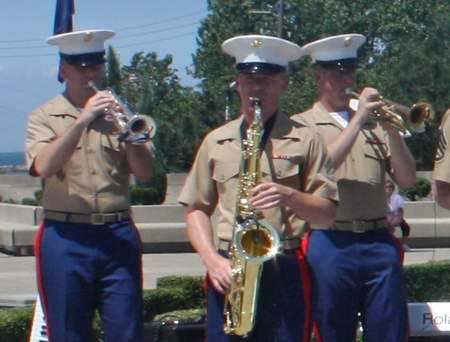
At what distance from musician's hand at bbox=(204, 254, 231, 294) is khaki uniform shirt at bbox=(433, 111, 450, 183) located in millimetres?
Answer: 1005

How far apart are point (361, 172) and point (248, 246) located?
106cm

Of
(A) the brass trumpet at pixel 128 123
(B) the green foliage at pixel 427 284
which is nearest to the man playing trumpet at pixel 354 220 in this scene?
(A) the brass trumpet at pixel 128 123

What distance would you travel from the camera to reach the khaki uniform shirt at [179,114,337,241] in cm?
387

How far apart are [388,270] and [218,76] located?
42.9 metres

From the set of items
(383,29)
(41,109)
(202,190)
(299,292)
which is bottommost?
(299,292)

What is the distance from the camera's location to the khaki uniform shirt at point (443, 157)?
12.8 ft

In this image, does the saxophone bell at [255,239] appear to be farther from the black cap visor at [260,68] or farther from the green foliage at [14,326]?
the green foliage at [14,326]

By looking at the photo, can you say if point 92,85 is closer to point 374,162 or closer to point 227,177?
point 227,177

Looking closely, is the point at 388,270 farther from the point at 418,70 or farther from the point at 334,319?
the point at 418,70

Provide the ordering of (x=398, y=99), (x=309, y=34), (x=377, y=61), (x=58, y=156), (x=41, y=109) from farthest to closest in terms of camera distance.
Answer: (x=309, y=34)
(x=377, y=61)
(x=398, y=99)
(x=41, y=109)
(x=58, y=156)

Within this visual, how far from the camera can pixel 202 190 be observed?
401 centimetres

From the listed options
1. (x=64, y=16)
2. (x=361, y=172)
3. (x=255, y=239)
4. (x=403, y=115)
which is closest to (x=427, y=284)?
(x=361, y=172)

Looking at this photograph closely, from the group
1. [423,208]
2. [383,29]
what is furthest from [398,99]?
[383,29]

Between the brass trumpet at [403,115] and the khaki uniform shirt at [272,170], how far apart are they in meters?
0.48
